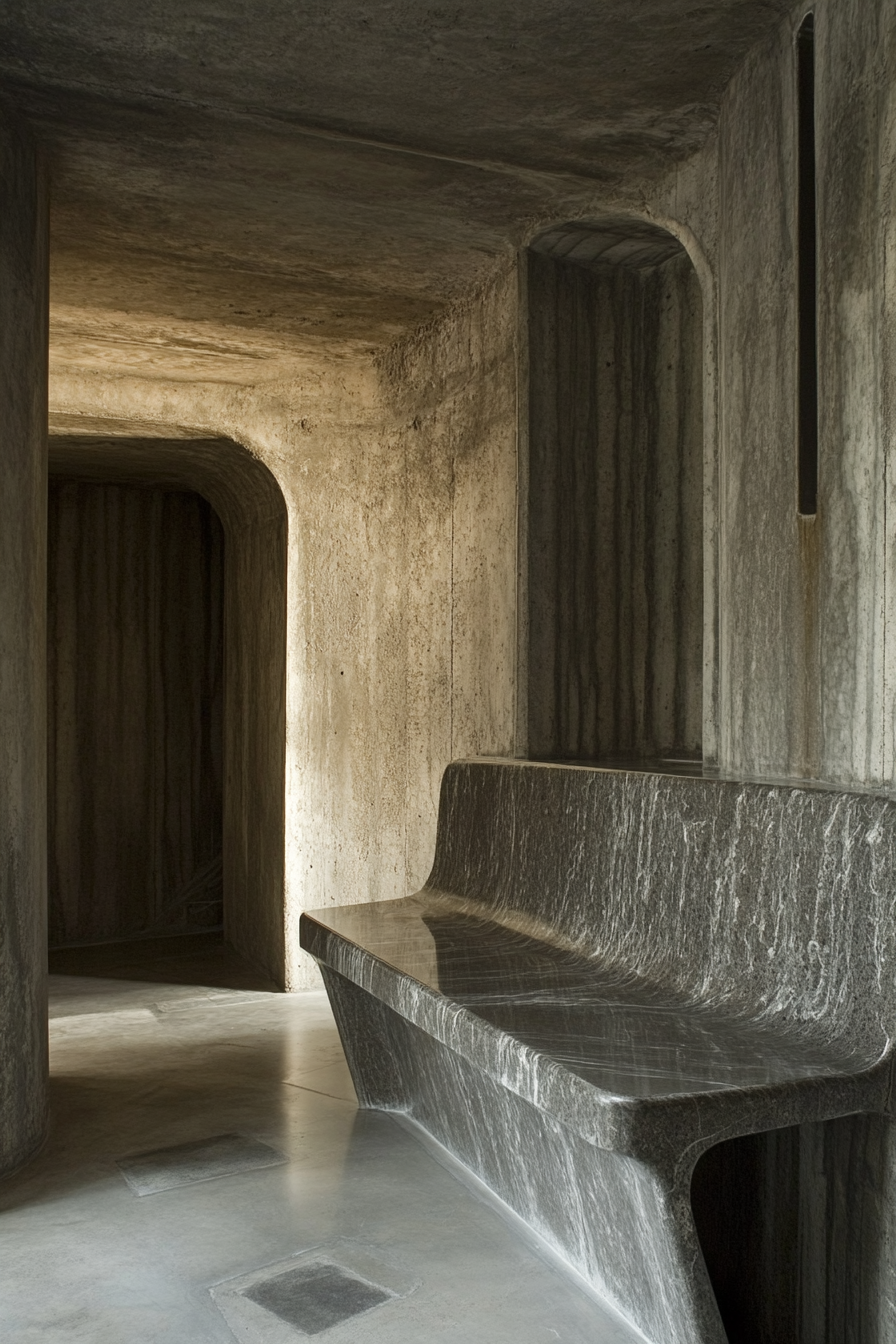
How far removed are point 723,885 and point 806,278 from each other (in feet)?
5.27

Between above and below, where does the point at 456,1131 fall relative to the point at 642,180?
below

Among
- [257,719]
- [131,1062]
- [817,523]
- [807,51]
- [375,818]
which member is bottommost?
[131,1062]

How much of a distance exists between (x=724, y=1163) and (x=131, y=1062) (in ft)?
8.67

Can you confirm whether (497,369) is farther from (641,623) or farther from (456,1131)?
(456,1131)

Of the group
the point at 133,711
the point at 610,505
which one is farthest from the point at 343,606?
the point at 133,711

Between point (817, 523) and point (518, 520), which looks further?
point (518, 520)

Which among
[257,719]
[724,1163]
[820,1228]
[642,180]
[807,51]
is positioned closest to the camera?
[820,1228]

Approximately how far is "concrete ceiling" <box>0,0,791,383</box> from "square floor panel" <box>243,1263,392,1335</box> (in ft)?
10.3

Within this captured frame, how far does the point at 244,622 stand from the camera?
705cm

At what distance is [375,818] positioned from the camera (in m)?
6.26

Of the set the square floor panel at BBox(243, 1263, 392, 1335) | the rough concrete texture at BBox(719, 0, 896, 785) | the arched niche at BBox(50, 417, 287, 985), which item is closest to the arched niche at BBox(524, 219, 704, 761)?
the rough concrete texture at BBox(719, 0, 896, 785)

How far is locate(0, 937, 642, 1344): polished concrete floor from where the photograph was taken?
267 centimetres

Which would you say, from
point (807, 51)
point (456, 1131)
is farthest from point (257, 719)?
point (807, 51)

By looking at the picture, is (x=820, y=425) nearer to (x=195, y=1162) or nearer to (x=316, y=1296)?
(x=316, y=1296)
